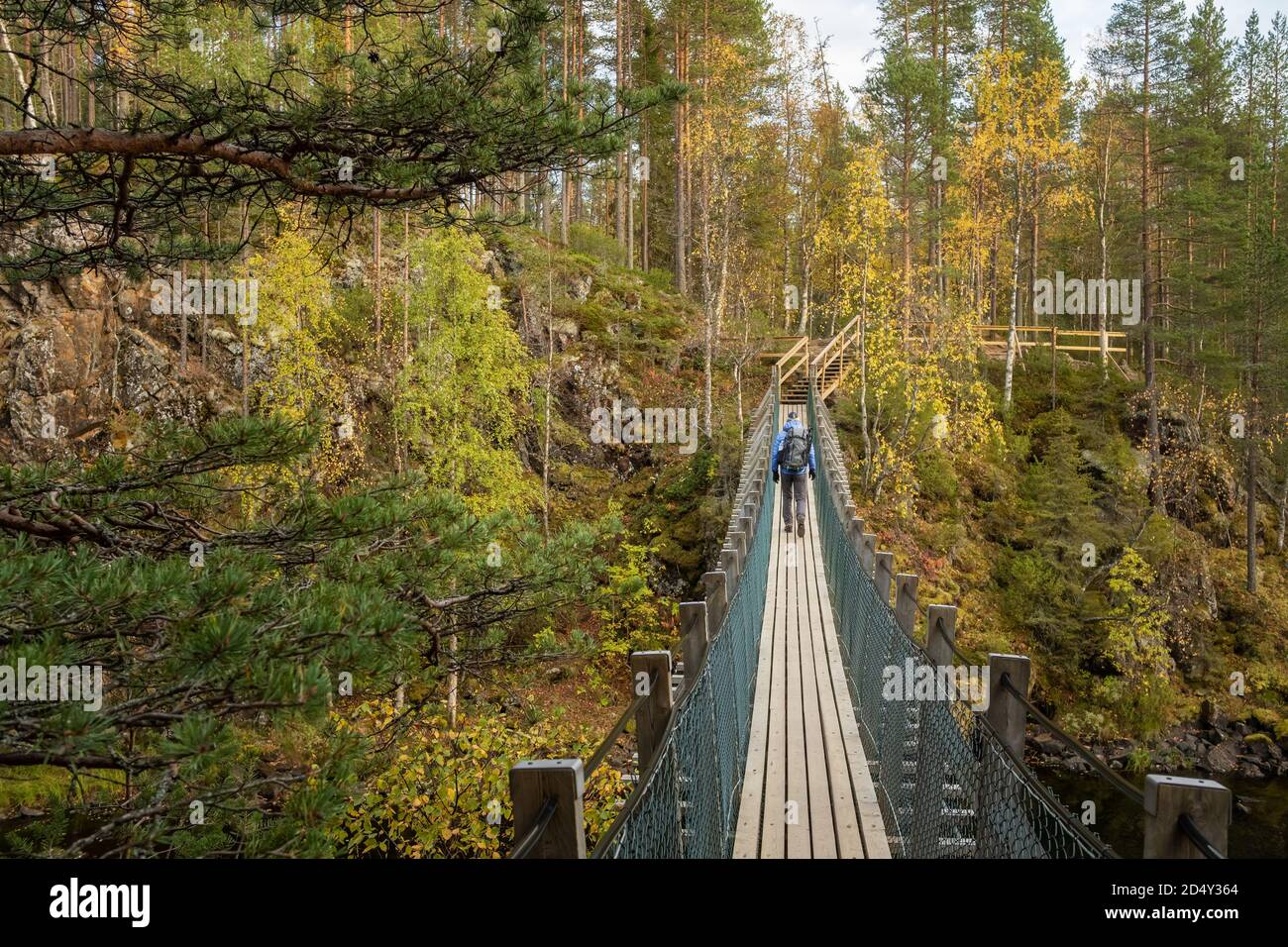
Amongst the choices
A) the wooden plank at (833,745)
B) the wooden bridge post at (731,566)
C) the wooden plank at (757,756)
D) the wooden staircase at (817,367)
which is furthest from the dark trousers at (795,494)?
the wooden staircase at (817,367)

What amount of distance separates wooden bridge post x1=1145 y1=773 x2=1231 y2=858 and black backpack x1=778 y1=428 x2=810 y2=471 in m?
6.92

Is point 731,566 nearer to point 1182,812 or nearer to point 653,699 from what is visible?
point 653,699

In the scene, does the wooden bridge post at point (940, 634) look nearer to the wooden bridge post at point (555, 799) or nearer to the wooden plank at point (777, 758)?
the wooden plank at point (777, 758)

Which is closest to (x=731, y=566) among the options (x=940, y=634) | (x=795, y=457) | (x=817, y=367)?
(x=940, y=634)

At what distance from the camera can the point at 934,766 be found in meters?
3.25

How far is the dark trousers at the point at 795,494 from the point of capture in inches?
377

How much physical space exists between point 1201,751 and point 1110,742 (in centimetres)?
147

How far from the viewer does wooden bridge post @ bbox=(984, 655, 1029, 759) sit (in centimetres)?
273

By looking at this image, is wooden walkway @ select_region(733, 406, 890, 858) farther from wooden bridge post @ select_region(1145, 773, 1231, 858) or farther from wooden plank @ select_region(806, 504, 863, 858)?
wooden bridge post @ select_region(1145, 773, 1231, 858)

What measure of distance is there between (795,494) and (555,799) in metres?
8.48

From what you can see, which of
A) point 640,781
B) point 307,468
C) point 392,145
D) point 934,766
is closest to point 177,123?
point 392,145

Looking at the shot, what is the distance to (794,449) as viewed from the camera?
8.45 meters

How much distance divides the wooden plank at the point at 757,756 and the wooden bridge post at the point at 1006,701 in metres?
1.18
